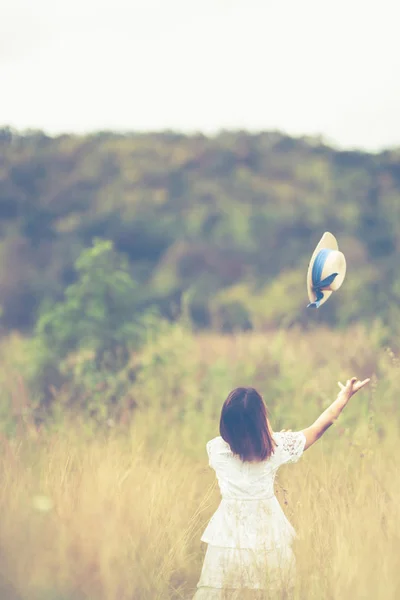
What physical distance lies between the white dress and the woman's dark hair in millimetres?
87

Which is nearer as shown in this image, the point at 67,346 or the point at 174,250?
the point at 67,346

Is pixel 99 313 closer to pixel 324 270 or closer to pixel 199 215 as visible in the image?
pixel 324 270

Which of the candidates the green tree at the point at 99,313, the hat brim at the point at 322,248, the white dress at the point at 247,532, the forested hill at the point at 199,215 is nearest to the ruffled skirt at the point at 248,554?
the white dress at the point at 247,532

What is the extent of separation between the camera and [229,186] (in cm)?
2992

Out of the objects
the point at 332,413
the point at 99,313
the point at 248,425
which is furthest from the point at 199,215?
the point at 248,425

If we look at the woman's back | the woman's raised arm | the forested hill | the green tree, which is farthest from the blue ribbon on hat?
the forested hill

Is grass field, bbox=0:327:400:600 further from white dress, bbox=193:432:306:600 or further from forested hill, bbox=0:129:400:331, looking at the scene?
forested hill, bbox=0:129:400:331

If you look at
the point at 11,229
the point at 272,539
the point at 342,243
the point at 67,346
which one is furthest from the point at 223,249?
the point at 272,539

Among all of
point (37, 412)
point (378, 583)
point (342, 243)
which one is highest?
point (342, 243)

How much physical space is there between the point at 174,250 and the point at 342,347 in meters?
16.1

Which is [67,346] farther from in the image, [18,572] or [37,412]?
[18,572]

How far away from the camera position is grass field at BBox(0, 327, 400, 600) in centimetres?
307

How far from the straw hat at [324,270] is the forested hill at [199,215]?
14.2 m

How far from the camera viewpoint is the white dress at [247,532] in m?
3.28
